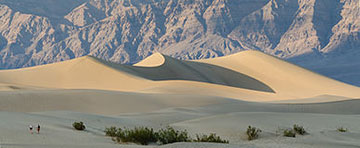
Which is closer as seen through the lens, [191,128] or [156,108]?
[191,128]

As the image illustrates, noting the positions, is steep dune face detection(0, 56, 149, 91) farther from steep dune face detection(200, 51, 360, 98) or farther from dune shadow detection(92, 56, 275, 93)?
steep dune face detection(200, 51, 360, 98)

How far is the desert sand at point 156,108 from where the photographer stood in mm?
10617

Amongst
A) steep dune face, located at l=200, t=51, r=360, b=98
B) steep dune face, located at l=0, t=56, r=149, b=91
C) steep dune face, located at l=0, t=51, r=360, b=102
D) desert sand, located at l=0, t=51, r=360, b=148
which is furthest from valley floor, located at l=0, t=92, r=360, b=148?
steep dune face, located at l=200, t=51, r=360, b=98

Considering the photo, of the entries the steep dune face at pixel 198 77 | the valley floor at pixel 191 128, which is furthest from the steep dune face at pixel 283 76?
the valley floor at pixel 191 128

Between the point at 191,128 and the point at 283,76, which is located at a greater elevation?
the point at 283,76

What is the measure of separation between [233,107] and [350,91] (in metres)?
49.6

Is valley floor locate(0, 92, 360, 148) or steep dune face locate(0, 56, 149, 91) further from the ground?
steep dune face locate(0, 56, 149, 91)

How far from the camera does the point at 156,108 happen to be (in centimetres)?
2509

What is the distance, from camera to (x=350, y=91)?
227 ft

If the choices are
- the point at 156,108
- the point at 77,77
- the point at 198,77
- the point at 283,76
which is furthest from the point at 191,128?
the point at 283,76

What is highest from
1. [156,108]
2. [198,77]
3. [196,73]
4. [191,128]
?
[196,73]

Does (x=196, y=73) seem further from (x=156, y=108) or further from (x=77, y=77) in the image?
(x=156, y=108)

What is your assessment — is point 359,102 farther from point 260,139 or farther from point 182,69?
point 182,69

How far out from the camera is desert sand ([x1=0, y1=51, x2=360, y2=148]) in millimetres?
10617
